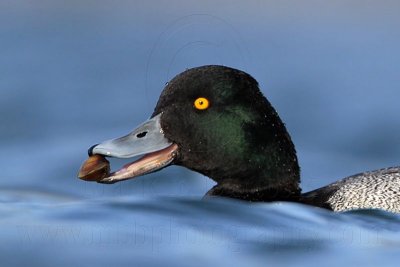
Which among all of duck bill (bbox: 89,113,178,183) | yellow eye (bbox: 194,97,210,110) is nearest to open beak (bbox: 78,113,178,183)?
duck bill (bbox: 89,113,178,183)

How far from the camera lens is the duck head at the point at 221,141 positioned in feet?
30.9

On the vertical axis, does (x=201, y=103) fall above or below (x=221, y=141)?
above

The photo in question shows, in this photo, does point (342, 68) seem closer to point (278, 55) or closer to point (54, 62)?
point (278, 55)

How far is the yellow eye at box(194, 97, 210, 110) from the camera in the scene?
944cm

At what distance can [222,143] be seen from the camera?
376 inches

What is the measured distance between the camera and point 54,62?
16875mm

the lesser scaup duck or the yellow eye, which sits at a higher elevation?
the yellow eye

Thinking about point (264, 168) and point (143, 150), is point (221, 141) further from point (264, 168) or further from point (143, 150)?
point (143, 150)

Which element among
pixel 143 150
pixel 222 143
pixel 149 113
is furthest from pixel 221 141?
pixel 149 113

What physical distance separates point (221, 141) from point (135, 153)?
23.9 inches

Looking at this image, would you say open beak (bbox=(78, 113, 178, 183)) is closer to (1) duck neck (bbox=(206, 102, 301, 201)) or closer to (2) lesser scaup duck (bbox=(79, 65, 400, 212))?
(2) lesser scaup duck (bbox=(79, 65, 400, 212))

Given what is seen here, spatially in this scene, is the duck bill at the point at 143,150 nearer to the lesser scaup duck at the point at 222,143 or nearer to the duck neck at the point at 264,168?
the lesser scaup duck at the point at 222,143

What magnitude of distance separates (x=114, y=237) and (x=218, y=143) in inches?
50.2

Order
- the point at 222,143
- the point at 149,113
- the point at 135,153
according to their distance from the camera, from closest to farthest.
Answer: the point at 135,153 < the point at 222,143 < the point at 149,113
